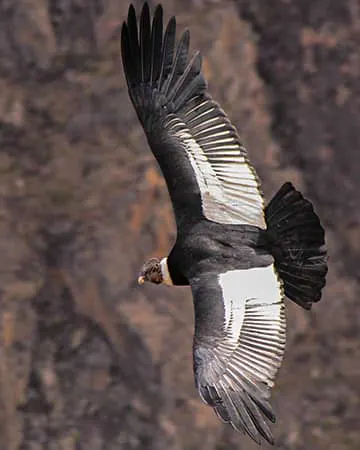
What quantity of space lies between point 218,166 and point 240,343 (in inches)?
46.9

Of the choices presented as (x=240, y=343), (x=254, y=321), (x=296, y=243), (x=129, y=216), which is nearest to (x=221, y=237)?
(x=296, y=243)

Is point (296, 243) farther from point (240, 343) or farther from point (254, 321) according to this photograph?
point (240, 343)

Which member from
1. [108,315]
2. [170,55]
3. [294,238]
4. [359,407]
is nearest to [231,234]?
[294,238]

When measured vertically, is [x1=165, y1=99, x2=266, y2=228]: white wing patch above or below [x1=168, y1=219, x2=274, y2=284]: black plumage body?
above

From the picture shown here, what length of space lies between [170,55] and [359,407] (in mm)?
7749

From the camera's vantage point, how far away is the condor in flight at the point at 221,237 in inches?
386

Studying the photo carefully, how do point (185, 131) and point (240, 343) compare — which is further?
point (185, 131)

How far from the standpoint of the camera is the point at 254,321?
10031mm

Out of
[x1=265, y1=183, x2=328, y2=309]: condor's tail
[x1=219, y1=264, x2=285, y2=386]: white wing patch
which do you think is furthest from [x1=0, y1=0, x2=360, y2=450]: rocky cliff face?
[x1=219, y1=264, x2=285, y2=386]: white wing patch

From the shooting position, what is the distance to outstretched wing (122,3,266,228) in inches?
416

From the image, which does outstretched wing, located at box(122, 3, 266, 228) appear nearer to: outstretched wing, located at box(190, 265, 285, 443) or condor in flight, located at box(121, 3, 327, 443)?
condor in flight, located at box(121, 3, 327, 443)

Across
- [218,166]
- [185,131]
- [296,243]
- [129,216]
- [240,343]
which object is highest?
[185,131]

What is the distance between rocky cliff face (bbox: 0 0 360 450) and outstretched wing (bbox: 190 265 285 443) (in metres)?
6.64

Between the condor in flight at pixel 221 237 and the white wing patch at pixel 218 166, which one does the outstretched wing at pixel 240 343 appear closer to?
the condor in flight at pixel 221 237
